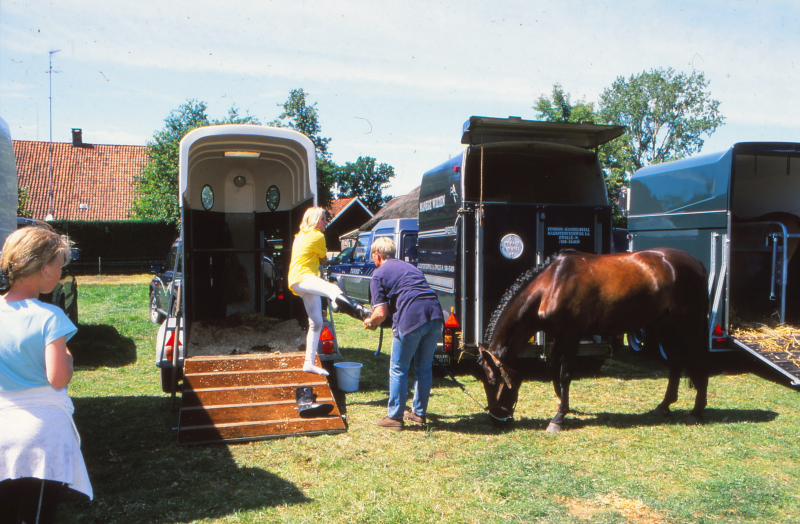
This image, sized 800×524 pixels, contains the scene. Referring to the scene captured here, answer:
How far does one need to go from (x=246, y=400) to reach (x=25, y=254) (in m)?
3.38

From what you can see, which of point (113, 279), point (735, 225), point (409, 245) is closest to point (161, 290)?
point (409, 245)

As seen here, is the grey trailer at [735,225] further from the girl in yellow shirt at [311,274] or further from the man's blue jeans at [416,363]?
the girl in yellow shirt at [311,274]

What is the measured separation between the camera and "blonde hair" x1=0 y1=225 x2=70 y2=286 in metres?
2.21

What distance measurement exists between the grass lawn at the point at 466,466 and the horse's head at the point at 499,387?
16 centimetres

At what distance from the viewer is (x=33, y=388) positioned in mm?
2242

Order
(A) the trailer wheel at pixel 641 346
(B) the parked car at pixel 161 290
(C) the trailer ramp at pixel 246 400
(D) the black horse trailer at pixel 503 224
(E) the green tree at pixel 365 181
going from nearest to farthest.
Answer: (C) the trailer ramp at pixel 246 400 → (D) the black horse trailer at pixel 503 224 → (A) the trailer wheel at pixel 641 346 → (B) the parked car at pixel 161 290 → (E) the green tree at pixel 365 181

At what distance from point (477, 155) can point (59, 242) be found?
6079 millimetres

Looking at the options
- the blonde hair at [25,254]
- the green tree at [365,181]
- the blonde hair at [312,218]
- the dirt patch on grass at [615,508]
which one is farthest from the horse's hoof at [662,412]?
the green tree at [365,181]

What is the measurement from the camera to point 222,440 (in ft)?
15.7

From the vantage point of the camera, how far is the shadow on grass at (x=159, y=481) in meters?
3.55

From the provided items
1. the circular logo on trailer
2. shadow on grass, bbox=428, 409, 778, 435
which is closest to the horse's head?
shadow on grass, bbox=428, 409, 778, 435

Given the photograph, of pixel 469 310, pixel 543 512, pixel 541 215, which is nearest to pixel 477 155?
pixel 541 215

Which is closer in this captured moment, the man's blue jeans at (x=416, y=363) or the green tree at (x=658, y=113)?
the man's blue jeans at (x=416, y=363)

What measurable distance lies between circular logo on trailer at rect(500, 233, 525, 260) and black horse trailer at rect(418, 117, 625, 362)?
13 millimetres
